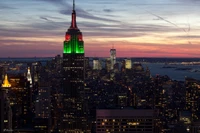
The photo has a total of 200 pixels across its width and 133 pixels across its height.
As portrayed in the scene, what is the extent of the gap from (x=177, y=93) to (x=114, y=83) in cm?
965

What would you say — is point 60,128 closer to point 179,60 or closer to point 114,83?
point 114,83

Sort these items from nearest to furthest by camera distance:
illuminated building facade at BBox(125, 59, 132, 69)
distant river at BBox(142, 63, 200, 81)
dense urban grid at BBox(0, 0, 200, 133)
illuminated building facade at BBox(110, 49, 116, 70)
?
dense urban grid at BBox(0, 0, 200, 133) → illuminated building facade at BBox(110, 49, 116, 70) → distant river at BBox(142, 63, 200, 81) → illuminated building facade at BBox(125, 59, 132, 69)

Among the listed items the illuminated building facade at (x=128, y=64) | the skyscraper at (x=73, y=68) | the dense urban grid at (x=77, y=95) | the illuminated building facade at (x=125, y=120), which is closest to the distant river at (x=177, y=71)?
the illuminated building facade at (x=128, y=64)

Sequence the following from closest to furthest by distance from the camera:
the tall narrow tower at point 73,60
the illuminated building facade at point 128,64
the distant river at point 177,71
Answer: the tall narrow tower at point 73,60
the distant river at point 177,71
the illuminated building facade at point 128,64

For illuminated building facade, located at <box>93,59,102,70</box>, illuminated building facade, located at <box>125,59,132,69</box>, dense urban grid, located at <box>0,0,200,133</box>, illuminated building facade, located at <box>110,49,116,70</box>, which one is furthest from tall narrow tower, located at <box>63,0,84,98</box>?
illuminated building facade, located at <box>125,59,132,69</box>

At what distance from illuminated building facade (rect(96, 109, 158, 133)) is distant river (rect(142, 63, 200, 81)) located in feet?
112

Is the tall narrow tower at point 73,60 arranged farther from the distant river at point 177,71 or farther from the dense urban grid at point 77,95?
the distant river at point 177,71

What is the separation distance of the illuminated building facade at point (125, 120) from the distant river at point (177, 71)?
34047 millimetres

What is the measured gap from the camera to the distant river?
191ft

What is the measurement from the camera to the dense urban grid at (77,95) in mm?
33000

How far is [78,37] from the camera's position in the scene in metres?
41.8

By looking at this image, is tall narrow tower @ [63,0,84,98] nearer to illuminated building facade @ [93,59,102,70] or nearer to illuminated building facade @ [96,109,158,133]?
illuminated building facade @ [93,59,102,70]

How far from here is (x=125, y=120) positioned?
21.1 m

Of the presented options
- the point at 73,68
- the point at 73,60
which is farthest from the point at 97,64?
the point at 73,60
